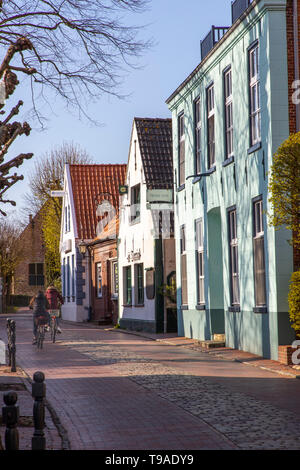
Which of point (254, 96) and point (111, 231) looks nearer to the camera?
point (254, 96)

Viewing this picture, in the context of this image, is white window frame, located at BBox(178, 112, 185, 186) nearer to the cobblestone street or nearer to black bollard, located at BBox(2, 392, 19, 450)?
the cobblestone street

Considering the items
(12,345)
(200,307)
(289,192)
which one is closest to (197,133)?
(200,307)

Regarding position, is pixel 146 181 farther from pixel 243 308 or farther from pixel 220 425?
pixel 220 425

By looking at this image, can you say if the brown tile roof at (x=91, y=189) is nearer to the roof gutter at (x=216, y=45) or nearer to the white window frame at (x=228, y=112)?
the roof gutter at (x=216, y=45)

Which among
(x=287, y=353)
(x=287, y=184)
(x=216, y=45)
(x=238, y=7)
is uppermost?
(x=238, y=7)

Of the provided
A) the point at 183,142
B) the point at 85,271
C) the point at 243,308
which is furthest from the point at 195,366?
the point at 85,271

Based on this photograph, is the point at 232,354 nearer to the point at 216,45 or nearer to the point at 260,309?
the point at 260,309

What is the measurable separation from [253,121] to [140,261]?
11.7 metres

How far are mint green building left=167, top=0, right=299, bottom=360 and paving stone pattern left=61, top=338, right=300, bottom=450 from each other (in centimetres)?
289

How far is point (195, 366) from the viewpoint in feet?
51.8

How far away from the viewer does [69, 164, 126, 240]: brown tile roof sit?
137ft

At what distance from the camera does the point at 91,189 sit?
4306cm

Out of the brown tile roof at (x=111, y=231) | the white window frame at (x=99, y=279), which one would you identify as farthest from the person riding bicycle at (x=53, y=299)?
the white window frame at (x=99, y=279)

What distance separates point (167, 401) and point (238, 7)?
1131cm
